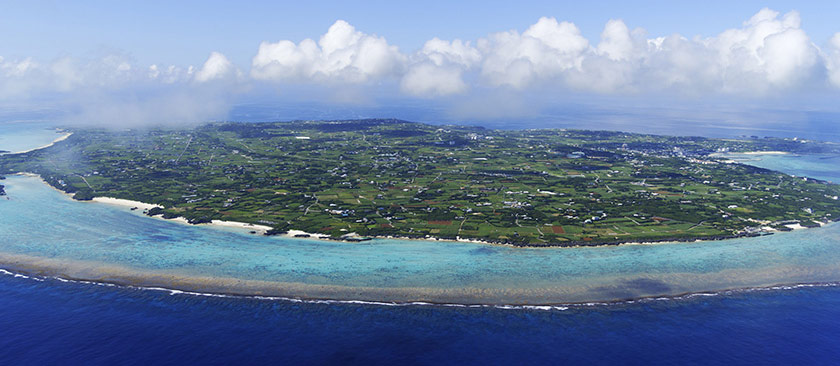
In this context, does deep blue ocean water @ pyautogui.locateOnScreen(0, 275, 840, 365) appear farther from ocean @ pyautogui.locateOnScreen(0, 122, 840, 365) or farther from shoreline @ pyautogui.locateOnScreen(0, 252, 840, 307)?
shoreline @ pyautogui.locateOnScreen(0, 252, 840, 307)

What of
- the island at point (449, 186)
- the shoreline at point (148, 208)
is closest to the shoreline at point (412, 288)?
the island at point (449, 186)

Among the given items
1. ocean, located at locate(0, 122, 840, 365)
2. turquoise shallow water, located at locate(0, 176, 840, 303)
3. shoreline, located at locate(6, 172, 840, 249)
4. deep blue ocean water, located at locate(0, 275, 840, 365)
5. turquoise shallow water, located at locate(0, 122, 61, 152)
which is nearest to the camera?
deep blue ocean water, located at locate(0, 275, 840, 365)

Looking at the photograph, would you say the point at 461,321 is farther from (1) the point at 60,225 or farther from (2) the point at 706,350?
(1) the point at 60,225

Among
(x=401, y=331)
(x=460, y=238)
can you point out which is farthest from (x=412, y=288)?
(x=460, y=238)

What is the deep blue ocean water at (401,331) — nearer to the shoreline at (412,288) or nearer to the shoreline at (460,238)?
the shoreline at (412,288)

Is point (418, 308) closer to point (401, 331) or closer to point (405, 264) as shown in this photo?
point (401, 331)

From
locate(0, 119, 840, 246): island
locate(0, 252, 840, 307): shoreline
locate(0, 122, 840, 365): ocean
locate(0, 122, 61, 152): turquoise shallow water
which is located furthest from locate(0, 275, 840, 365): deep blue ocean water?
locate(0, 122, 61, 152): turquoise shallow water
